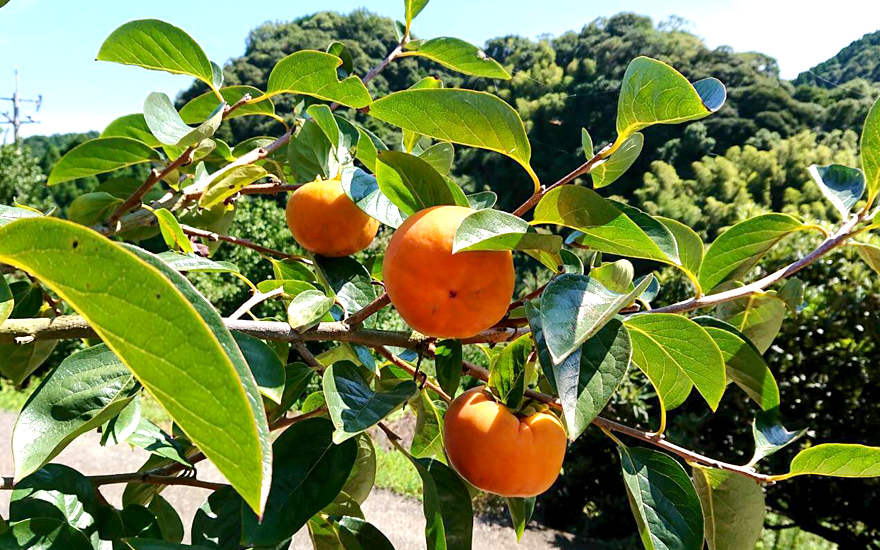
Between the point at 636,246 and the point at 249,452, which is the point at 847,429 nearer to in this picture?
the point at 636,246

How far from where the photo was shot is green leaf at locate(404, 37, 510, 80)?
0.90m

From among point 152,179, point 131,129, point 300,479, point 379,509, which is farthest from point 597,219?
point 379,509

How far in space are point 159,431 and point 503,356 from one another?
39 centimetres

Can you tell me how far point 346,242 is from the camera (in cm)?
68

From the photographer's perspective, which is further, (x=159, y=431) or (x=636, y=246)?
(x=159, y=431)

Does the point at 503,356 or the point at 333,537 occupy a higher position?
the point at 503,356

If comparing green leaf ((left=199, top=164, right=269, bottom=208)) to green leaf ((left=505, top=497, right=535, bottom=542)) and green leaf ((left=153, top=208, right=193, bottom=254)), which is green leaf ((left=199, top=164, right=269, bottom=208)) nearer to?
green leaf ((left=153, top=208, right=193, bottom=254))

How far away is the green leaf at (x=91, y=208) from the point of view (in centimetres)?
86

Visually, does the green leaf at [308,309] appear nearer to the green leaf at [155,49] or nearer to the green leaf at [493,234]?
the green leaf at [493,234]

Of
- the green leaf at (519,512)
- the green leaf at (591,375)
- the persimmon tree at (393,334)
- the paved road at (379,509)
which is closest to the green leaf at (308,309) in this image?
the persimmon tree at (393,334)

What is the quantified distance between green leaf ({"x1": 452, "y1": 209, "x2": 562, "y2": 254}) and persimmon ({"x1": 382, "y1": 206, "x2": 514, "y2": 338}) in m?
0.02

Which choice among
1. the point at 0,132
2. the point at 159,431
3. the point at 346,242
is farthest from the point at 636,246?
the point at 0,132

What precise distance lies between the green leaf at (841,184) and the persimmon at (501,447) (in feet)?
1.32

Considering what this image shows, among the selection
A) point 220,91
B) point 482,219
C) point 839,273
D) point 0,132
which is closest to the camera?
point 482,219
